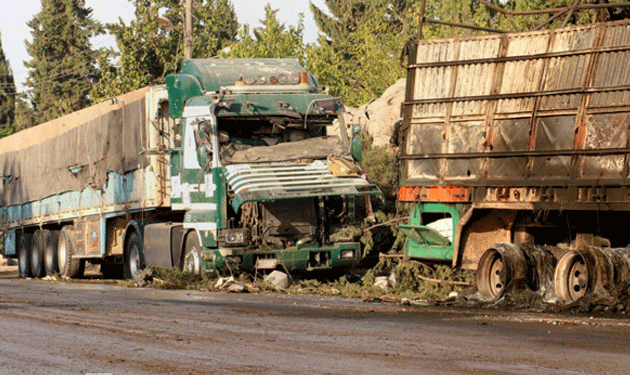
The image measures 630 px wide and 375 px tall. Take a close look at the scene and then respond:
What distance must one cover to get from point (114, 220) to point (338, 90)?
2759 cm

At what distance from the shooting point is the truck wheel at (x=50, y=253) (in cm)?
2797

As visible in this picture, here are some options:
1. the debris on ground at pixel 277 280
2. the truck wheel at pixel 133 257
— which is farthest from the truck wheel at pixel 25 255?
the debris on ground at pixel 277 280

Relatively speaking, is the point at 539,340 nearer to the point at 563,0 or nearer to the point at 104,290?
the point at 104,290

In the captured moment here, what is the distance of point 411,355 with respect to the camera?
27.0 ft

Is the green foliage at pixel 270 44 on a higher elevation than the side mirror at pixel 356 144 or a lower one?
higher

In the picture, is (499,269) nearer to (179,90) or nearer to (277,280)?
(277,280)

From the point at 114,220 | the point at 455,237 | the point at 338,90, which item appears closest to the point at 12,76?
the point at 338,90

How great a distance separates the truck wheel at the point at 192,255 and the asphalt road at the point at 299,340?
4.98 m

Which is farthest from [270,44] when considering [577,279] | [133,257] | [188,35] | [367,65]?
[577,279]

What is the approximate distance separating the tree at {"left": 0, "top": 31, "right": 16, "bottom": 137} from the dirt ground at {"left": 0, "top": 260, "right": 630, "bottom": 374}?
231ft

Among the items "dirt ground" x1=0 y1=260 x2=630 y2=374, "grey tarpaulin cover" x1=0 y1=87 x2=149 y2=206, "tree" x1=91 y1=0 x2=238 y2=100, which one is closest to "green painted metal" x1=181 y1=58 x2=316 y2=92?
"grey tarpaulin cover" x1=0 y1=87 x2=149 y2=206

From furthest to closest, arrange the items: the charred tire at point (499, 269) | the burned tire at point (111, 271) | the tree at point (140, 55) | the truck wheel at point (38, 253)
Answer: the tree at point (140, 55), the truck wheel at point (38, 253), the burned tire at point (111, 271), the charred tire at point (499, 269)

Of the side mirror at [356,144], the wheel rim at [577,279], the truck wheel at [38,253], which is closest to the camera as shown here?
the wheel rim at [577,279]

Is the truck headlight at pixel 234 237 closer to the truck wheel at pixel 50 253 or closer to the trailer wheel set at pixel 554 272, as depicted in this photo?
the trailer wheel set at pixel 554 272
